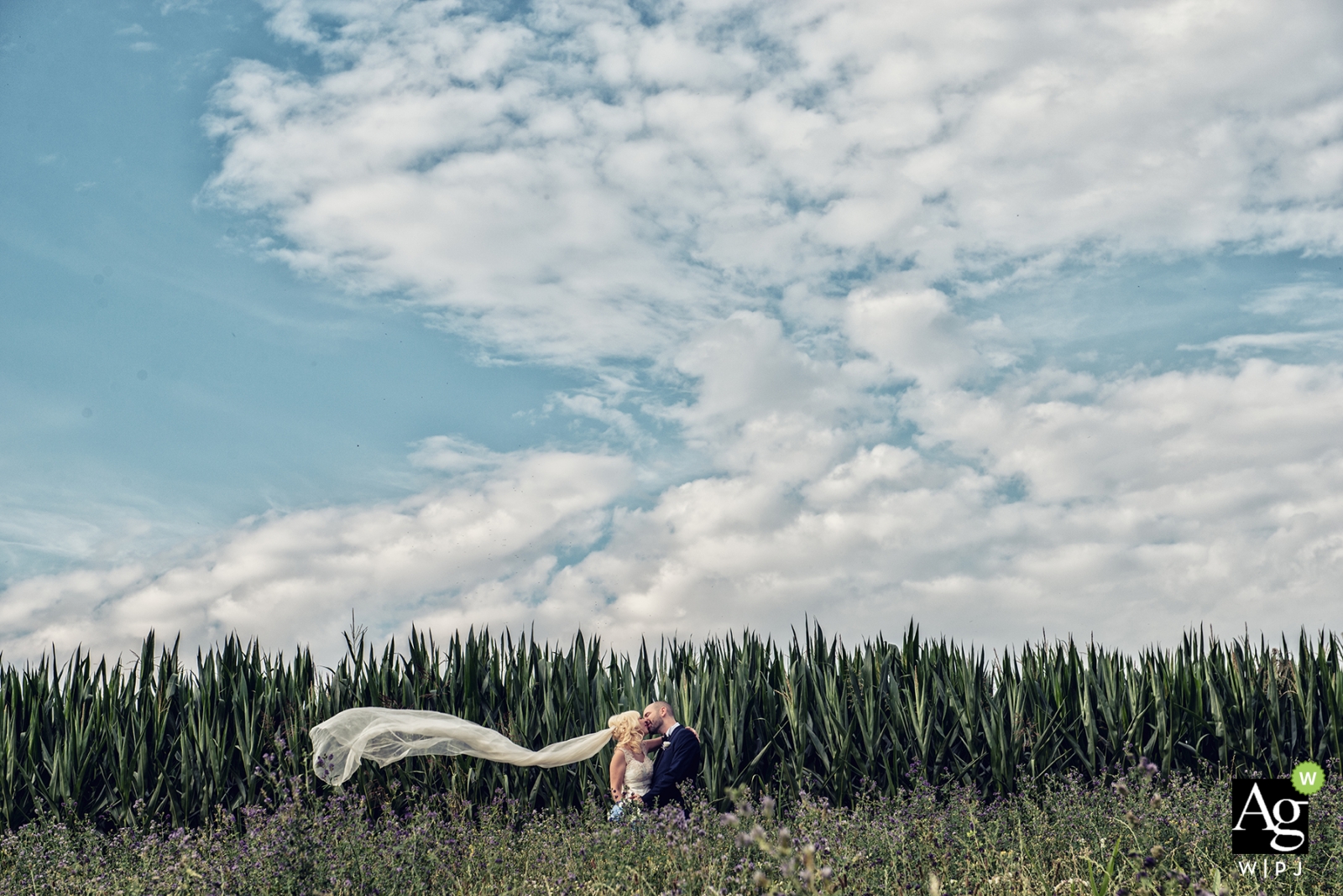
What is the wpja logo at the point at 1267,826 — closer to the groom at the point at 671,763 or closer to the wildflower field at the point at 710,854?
the wildflower field at the point at 710,854

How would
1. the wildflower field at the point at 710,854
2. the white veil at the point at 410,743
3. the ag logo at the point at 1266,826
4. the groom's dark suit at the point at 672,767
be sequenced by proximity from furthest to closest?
the white veil at the point at 410,743
the groom's dark suit at the point at 672,767
the ag logo at the point at 1266,826
the wildflower field at the point at 710,854

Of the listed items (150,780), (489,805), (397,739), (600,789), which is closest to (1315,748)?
(600,789)

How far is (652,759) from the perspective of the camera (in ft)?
29.2

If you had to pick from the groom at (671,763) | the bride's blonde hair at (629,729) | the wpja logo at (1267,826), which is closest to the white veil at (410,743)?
the bride's blonde hair at (629,729)

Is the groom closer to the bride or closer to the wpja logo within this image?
the bride

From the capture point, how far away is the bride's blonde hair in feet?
28.3

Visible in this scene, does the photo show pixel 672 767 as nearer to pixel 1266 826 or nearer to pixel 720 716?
pixel 720 716

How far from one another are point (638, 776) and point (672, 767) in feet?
1.10

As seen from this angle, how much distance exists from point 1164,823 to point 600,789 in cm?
503

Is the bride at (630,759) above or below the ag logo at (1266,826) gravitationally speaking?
above

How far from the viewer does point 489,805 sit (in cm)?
968

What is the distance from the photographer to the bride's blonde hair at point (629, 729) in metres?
8.62

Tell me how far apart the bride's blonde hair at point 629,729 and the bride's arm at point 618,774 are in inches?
4.0

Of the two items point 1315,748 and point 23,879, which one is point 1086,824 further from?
point 23,879
